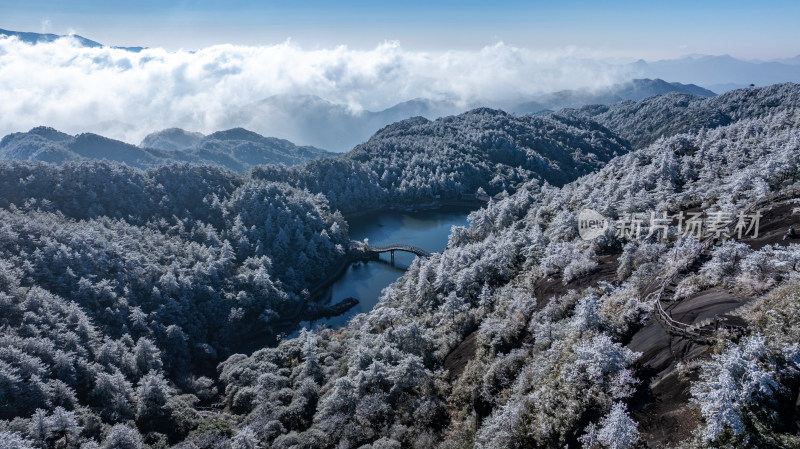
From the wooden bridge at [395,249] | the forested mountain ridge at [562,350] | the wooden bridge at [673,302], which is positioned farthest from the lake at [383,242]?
the wooden bridge at [673,302]

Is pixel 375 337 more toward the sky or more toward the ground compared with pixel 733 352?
more toward the ground

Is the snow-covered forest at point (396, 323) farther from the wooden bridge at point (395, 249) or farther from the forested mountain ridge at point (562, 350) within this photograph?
the wooden bridge at point (395, 249)

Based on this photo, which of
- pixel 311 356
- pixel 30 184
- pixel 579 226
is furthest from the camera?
pixel 30 184

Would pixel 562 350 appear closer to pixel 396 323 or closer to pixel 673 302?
pixel 673 302

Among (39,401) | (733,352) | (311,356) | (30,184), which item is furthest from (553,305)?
(30,184)

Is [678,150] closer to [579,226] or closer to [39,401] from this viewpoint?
[579,226]

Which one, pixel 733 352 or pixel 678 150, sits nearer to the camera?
pixel 733 352

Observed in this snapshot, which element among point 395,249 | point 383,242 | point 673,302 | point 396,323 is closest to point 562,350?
point 673,302

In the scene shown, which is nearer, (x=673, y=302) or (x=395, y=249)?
(x=673, y=302)
